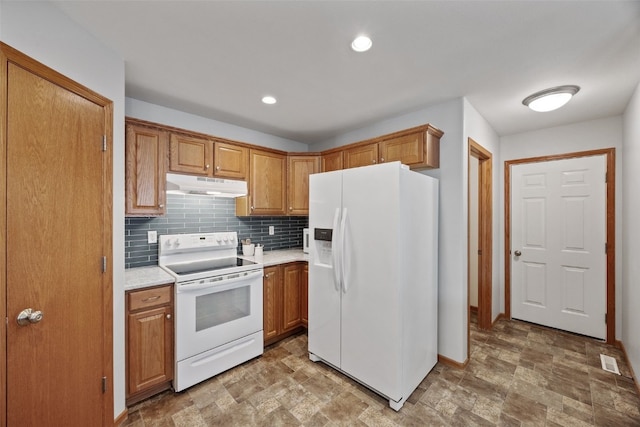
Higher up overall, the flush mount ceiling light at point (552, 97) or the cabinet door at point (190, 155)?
the flush mount ceiling light at point (552, 97)

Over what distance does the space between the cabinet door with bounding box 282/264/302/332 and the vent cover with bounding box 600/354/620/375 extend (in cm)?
297

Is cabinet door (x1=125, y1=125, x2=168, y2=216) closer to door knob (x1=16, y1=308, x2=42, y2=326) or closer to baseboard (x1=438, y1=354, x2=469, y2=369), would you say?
door knob (x1=16, y1=308, x2=42, y2=326)

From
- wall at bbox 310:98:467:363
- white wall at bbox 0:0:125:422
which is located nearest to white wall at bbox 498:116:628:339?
wall at bbox 310:98:467:363

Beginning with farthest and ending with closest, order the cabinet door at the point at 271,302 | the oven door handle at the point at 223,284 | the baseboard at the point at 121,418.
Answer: the cabinet door at the point at 271,302, the oven door handle at the point at 223,284, the baseboard at the point at 121,418

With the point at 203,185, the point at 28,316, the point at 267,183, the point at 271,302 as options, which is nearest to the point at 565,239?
the point at 271,302

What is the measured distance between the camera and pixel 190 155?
2.62 meters

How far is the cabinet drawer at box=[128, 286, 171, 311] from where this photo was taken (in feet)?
6.41

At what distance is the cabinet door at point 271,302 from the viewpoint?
2789 millimetres

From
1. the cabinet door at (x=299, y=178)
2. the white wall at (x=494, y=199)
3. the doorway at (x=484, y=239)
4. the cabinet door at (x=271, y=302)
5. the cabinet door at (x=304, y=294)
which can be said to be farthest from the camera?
the cabinet door at (x=299, y=178)

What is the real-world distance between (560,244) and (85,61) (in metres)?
4.78

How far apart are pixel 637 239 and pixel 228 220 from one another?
3846 mm

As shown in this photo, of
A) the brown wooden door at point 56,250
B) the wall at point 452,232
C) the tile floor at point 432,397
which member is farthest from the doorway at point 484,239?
the brown wooden door at point 56,250

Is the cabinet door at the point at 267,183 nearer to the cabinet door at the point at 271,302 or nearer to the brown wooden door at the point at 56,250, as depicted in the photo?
the cabinet door at the point at 271,302

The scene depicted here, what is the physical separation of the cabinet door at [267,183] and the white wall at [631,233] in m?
3.31
